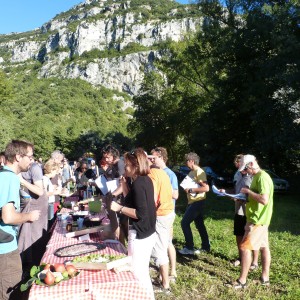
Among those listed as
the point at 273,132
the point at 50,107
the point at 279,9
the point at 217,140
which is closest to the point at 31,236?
the point at 273,132

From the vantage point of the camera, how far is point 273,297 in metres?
4.64

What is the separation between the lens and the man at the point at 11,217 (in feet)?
9.75

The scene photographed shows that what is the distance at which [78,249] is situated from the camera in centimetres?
359

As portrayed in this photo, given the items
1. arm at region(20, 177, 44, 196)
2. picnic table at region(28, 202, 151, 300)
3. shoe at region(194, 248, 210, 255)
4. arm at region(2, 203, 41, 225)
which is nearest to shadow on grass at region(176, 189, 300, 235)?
shoe at region(194, 248, 210, 255)

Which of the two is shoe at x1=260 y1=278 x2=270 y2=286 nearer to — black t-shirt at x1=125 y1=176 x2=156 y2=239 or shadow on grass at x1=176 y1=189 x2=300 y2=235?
black t-shirt at x1=125 y1=176 x2=156 y2=239

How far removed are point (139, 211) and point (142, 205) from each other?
7 centimetres

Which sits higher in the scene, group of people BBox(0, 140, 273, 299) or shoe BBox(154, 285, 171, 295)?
group of people BBox(0, 140, 273, 299)

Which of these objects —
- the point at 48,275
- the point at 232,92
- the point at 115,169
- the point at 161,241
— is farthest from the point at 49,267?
the point at 232,92

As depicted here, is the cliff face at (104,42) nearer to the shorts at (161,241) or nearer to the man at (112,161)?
the man at (112,161)

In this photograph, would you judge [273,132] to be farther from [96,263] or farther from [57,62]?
[57,62]

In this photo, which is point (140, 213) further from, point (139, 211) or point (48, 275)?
point (48, 275)

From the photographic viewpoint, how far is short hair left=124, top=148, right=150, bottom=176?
12.1 ft

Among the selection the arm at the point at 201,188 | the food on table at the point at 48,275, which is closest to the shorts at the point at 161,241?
the food on table at the point at 48,275

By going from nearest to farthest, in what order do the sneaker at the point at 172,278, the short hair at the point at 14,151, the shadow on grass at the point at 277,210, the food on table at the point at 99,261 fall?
the food on table at the point at 99,261 → the short hair at the point at 14,151 → the sneaker at the point at 172,278 → the shadow on grass at the point at 277,210
